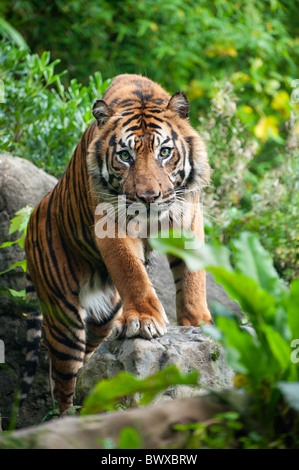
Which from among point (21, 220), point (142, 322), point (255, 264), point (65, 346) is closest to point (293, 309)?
point (255, 264)

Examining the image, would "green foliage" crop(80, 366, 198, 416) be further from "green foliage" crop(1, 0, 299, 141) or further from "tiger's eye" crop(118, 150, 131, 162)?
"green foliage" crop(1, 0, 299, 141)

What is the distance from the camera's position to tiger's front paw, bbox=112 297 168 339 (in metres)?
2.83

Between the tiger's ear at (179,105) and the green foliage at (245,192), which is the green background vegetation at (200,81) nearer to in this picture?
the green foliage at (245,192)

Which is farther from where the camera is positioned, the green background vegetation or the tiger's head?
the green background vegetation

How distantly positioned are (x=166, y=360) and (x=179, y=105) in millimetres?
1671

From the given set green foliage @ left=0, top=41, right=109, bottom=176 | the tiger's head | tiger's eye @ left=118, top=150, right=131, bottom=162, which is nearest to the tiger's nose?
the tiger's head

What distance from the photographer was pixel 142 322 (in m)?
2.85

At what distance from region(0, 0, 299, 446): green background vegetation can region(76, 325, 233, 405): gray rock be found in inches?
102

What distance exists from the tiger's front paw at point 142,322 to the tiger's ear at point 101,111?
4.07ft

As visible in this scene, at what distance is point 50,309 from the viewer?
4.01 meters

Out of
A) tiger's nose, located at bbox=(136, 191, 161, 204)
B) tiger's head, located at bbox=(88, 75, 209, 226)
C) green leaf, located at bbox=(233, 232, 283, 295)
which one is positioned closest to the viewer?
green leaf, located at bbox=(233, 232, 283, 295)

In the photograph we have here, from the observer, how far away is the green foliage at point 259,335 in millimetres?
1428

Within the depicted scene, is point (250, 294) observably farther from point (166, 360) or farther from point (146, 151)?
point (146, 151)

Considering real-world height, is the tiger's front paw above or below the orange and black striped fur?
below
